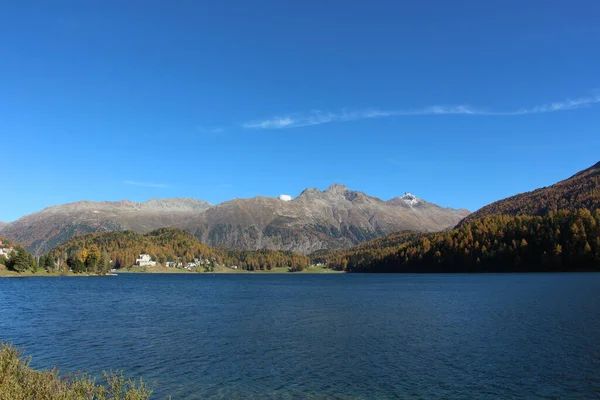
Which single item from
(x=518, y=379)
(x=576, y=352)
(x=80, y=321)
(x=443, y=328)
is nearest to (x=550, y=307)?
(x=443, y=328)

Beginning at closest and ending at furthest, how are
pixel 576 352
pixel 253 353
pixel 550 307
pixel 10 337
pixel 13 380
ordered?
1. pixel 13 380
2. pixel 576 352
3. pixel 253 353
4. pixel 10 337
5. pixel 550 307

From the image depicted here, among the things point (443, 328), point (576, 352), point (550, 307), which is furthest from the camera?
point (550, 307)

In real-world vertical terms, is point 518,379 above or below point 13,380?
below

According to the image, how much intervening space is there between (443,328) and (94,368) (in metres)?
45.5

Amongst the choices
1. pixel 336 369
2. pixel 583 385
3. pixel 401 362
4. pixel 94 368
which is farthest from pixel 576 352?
pixel 94 368

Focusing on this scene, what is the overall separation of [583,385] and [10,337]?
64510 mm

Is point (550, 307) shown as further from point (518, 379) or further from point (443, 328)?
point (518, 379)

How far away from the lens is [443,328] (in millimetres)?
62562

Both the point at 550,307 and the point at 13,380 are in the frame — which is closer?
the point at 13,380

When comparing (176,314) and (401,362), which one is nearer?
(401,362)

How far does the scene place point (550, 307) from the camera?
268 feet

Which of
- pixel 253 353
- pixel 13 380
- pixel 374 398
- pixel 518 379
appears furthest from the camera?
pixel 253 353

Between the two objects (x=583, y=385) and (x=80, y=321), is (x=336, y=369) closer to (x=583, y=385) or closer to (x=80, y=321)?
(x=583, y=385)

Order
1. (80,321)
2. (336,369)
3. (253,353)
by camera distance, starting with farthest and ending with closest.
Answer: (80,321)
(253,353)
(336,369)
